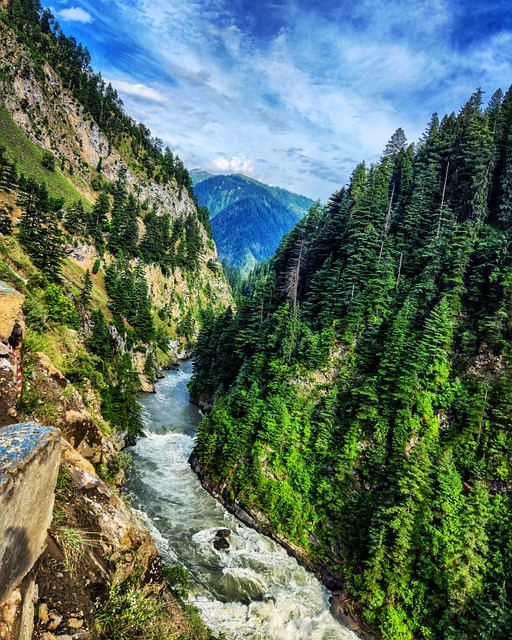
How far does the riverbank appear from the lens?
21.2 metres

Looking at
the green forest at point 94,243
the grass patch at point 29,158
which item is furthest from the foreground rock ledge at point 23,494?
the grass patch at point 29,158

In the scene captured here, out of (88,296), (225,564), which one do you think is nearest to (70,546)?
(225,564)

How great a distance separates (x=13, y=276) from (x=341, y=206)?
39399mm

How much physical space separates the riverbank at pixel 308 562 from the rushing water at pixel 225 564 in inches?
18.5

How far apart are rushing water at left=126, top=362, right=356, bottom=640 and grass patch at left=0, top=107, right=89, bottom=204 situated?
59.0m

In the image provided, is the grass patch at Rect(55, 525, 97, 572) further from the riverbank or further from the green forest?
the riverbank

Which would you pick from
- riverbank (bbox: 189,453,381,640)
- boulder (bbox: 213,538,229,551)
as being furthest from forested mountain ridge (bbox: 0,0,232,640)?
riverbank (bbox: 189,453,381,640)

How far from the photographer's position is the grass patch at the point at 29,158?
65.6 m

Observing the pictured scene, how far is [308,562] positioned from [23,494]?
1035 inches

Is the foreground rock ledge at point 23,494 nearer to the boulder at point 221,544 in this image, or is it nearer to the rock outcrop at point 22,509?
the rock outcrop at point 22,509

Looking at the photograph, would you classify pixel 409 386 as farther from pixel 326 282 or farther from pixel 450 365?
pixel 326 282

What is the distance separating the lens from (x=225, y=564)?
23500 mm

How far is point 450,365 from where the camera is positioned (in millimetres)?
29672

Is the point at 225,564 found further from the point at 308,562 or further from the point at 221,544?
the point at 308,562
